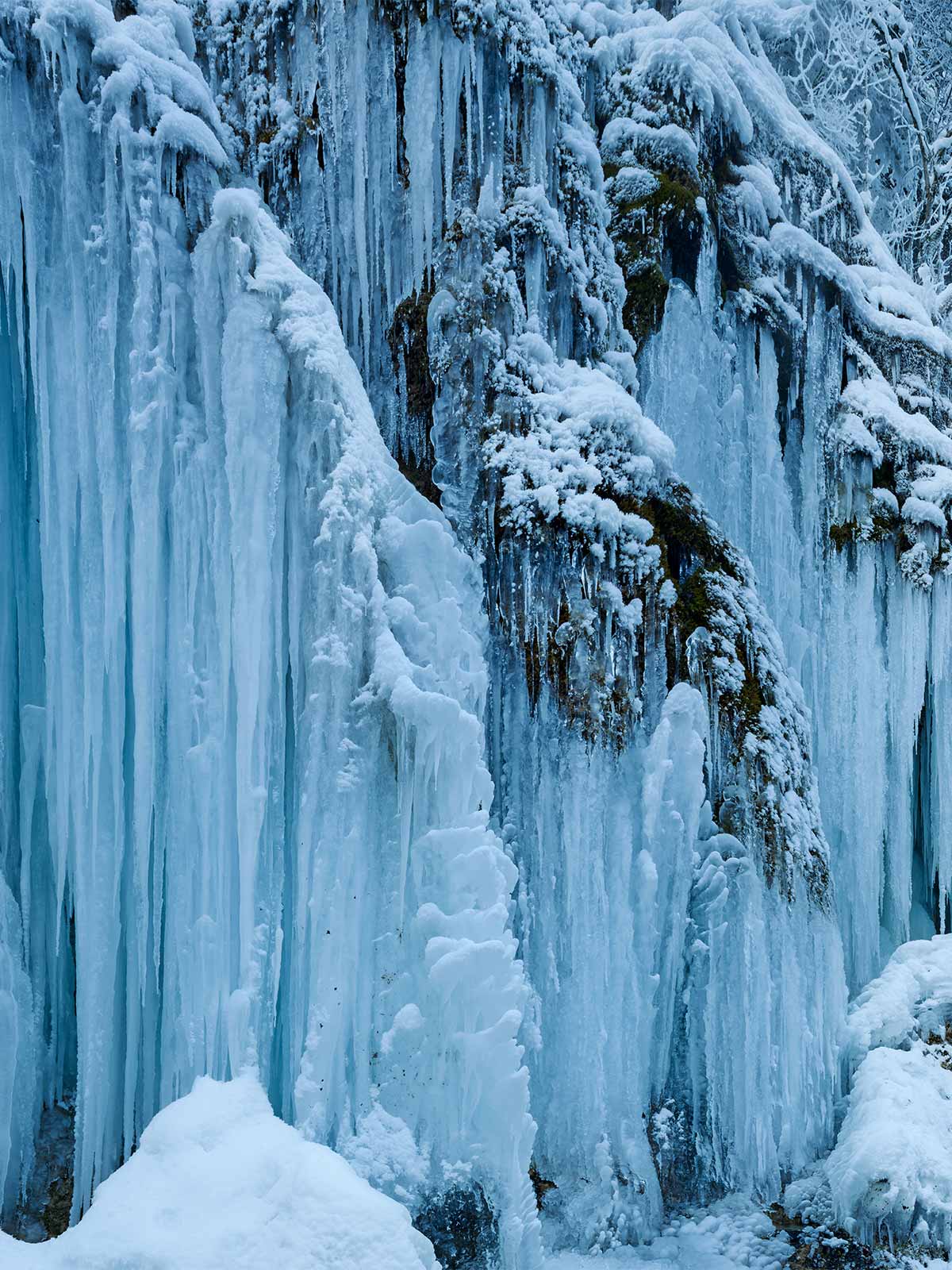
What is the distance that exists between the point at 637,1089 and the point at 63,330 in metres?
5.06

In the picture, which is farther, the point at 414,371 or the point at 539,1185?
the point at 414,371

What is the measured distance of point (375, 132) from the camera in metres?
6.88

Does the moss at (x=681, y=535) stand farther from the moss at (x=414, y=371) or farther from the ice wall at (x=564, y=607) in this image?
the moss at (x=414, y=371)

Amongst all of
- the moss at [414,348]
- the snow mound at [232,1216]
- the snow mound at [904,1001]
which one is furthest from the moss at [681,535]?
the snow mound at [232,1216]

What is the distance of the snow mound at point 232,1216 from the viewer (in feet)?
12.8

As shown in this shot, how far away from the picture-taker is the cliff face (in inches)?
207

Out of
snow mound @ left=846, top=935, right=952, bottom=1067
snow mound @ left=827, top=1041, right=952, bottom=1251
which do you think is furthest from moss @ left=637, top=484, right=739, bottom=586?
snow mound @ left=827, top=1041, right=952, bottom=1251

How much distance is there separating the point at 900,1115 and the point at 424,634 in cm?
398

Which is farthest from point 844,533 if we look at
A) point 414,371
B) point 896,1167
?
point 896,1167

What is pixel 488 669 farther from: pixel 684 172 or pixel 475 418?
pixel 684 172

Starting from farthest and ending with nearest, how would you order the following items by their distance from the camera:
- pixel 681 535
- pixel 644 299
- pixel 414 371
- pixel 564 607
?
pixel 644 299 < pixel 414 371 < pixel 681 535 < pixel 564 607

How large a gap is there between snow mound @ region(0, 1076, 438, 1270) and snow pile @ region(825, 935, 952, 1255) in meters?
3.03

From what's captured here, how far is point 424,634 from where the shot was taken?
568 cm

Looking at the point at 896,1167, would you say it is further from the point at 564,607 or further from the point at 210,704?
the point at 210,704
